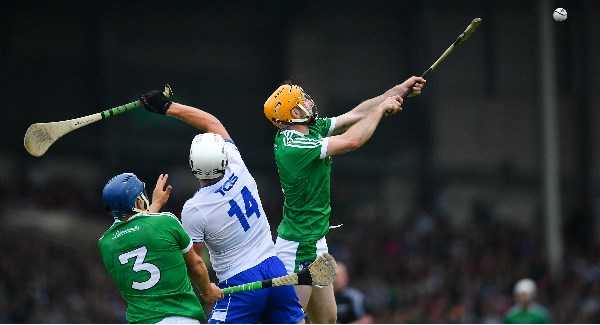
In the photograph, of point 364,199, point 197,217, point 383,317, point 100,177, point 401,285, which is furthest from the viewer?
point 364,199

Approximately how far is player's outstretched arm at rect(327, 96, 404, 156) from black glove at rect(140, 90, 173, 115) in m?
1.07

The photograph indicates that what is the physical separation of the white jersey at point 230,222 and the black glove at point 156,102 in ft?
1.74

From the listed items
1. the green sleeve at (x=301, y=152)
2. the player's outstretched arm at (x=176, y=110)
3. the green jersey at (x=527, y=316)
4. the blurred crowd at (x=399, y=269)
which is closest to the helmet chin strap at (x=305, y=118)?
the green sleeve at (x=301, y=152)

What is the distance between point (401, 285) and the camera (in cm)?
2002

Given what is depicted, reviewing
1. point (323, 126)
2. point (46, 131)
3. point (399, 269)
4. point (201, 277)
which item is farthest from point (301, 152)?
point (399, 269)

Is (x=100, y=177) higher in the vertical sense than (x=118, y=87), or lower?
lower

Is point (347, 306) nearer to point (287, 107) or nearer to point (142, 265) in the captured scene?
point (287, 107)

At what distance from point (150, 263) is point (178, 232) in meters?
0.24

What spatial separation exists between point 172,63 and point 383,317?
21.7 feet

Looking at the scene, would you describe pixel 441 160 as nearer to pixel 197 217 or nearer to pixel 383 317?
pixel 383 317

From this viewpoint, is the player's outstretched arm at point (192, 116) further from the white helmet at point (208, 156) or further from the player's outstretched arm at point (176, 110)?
the white helmet at point (208, 156)

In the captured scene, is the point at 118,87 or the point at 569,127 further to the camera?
Answer: the point at 569,127

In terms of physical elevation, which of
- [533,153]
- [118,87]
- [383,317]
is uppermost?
[118,87]

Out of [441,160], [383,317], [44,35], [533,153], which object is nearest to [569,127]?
[533,153]
